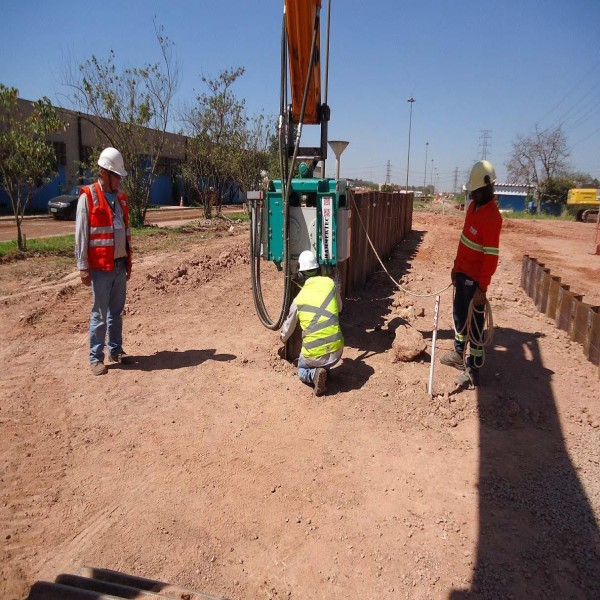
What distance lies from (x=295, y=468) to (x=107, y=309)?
2589 millimetres

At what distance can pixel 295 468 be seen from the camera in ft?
11.4

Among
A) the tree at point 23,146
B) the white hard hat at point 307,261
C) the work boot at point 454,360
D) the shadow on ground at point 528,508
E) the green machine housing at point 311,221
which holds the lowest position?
the shadow on ground at point 528,508

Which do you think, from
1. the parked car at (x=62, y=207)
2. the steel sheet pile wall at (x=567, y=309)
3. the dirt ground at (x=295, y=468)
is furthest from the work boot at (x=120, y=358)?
the parked car at (x=62, y=207)

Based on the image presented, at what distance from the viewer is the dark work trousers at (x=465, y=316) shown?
4617 mm

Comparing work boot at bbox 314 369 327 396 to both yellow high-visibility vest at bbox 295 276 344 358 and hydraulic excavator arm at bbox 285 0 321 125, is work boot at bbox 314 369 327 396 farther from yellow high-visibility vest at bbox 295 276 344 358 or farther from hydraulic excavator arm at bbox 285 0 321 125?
hydraulic excavator arm at bbox 285 0 321 125

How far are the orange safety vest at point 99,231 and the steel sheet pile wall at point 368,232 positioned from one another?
271 cm

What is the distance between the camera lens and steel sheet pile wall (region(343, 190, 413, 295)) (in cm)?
734

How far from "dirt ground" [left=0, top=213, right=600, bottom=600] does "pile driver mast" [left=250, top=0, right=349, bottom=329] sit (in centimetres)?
112

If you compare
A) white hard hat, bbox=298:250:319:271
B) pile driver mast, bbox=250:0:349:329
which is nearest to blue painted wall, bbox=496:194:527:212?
pile driver mast, bbox=250:0:349:329

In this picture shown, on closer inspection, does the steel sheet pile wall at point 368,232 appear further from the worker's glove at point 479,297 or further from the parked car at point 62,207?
the parked car at point 62,207

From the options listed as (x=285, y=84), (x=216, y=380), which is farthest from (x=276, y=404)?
(x=285, y=84)

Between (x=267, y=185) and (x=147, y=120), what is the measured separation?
14.5 m

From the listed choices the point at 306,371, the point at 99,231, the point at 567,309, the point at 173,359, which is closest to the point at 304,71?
the point at 99,231

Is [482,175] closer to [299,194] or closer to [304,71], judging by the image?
[299,194]
